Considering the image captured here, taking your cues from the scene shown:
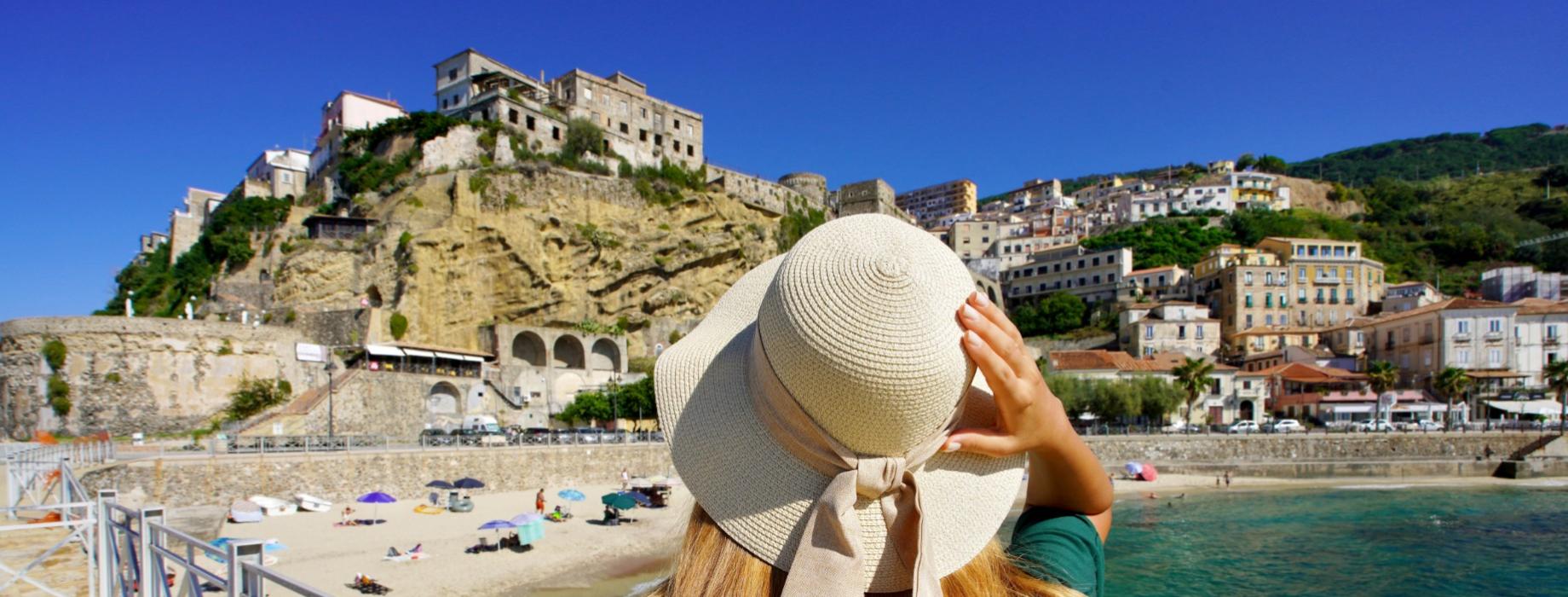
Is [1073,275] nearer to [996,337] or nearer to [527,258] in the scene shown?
[527,258]

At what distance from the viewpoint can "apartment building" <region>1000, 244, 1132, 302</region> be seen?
202 feet

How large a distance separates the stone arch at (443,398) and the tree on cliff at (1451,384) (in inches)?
1733

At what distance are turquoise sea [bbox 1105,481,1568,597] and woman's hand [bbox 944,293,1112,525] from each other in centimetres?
1730

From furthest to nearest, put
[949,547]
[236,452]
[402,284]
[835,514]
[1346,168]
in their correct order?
[1346,168]
[402,284]
[236,452]
[949,547]
[835,514]

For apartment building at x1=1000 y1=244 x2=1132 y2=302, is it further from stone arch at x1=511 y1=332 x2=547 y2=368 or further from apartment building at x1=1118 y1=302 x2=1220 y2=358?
stone arch at x1=511 y1=332 x2=547 y2=368

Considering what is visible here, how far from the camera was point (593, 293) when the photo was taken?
41.7m

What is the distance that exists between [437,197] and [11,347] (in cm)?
1635

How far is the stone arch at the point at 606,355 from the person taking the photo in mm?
40438

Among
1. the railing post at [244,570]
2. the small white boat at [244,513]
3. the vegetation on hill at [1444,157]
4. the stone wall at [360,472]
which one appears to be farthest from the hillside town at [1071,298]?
the vegetation on hill at [1444,157]

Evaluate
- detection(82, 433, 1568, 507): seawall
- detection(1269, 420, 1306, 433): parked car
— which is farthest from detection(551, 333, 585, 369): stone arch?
detection(1269, 420, 1306, 433): parked car

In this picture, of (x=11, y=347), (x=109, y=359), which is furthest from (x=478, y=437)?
(x=11, y=347)

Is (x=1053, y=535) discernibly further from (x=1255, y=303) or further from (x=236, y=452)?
(x=1255, y=303)

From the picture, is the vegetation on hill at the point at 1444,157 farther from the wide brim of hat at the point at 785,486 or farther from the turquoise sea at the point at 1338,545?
the wide brim of hat at the point at 785,486

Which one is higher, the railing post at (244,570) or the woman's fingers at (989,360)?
the woman's fingers at (989,360)
